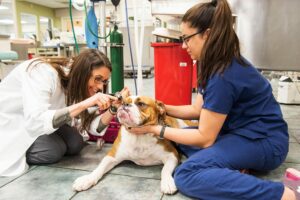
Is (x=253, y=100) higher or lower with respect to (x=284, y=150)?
higher

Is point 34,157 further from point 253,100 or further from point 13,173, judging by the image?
point 253,100

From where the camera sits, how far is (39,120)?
1384 mm

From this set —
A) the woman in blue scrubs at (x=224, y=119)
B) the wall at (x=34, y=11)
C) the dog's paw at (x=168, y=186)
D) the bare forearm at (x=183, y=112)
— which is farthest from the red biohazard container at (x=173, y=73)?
the wall at (x=34, y=11)

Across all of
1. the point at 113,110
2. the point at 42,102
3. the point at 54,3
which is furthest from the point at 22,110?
the point at 54,3

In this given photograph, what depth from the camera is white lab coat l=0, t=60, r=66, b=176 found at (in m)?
1.40

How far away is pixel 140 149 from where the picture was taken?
1521mm

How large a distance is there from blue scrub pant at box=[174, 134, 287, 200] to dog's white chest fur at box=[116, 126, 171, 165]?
27cm

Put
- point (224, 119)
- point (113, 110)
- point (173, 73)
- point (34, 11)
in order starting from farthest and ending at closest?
point (34, 11) < point (173, 73) < point (113, 110) < point (224, 119)

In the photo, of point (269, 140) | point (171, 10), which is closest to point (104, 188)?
Result: point (269, 140)

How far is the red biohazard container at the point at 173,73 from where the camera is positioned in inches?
96.5

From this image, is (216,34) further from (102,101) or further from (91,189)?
(91,189)

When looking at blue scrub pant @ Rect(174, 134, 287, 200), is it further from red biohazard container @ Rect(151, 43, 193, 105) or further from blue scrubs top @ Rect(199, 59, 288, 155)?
red biohazard container @ Rect(151, 43, 193, 105)

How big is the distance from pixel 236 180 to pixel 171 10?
1146 mm

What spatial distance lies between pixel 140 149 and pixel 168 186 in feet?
1.01
